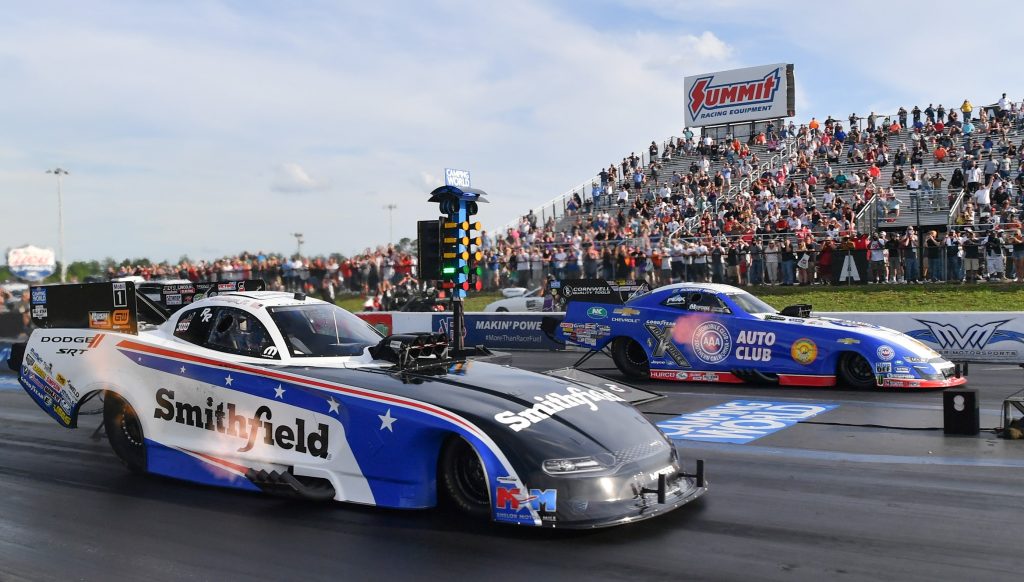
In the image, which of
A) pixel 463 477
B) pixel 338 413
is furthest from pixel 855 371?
pixel 338 413

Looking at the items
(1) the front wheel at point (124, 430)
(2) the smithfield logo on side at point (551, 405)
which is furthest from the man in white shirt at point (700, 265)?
(1) the front wheel at point (124, 430)

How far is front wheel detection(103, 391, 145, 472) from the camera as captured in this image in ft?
26.6

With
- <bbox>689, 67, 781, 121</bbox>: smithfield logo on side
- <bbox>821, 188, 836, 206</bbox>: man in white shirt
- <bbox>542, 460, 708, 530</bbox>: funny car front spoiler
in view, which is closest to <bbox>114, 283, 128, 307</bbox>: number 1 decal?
<bbox>542, 460, 708, 530</bbox>: funny car front spoiler

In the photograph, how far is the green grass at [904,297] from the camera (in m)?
22.5

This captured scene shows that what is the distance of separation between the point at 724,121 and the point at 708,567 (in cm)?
3874

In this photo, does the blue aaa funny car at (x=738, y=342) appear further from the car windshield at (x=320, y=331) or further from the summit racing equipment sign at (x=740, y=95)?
the summit racing equipment sign at (x=740, y=95)

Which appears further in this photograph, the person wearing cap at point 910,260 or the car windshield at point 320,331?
the person wearing cap at point 910,260

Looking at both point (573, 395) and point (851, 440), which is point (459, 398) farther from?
point (851, 440)

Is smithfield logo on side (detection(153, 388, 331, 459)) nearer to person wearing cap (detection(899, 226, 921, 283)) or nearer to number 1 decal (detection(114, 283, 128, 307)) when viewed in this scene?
number 1 decal (detection(114, 283, 128, 307))

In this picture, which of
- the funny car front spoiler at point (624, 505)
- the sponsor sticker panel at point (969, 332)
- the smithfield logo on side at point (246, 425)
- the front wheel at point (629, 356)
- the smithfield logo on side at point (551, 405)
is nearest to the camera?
the funny car front spoiler at point (624, 505)

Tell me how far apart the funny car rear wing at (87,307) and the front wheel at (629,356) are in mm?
8311

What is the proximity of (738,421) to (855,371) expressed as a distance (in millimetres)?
3248

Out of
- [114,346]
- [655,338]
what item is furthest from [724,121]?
[114,346]

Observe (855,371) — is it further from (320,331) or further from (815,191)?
(815,191)
